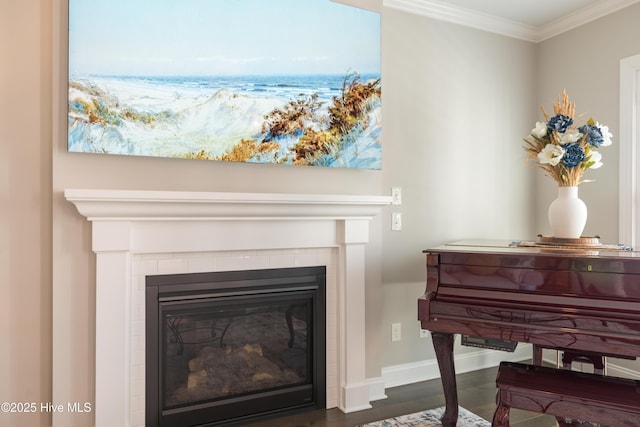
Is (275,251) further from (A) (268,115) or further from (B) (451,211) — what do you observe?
(B) (451,211)

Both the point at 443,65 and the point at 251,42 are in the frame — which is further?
the point at 443,65

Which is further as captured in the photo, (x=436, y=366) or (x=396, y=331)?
(x=436, y=366)

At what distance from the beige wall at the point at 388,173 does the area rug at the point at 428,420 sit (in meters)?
0.35

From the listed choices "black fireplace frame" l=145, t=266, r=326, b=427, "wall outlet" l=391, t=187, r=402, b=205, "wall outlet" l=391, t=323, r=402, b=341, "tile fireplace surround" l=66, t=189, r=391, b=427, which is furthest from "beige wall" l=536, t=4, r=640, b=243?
"black fireplace frame" l=145, t=266, r=326, b=427

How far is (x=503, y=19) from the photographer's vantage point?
3.18 metres

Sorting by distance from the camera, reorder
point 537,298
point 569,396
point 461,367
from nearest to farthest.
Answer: point 569,396
point 537,298
point 461,367

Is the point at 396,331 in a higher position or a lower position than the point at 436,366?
higher

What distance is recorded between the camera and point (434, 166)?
3.00 m

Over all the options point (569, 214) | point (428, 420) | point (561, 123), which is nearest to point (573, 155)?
point (561, 123)

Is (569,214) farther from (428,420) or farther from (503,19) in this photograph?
(503,19)

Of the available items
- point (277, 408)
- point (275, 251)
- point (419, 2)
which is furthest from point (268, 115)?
point (277, 408)

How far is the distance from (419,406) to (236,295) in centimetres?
130

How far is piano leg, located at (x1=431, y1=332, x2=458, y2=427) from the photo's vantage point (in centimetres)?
220

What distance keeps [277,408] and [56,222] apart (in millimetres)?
1528
